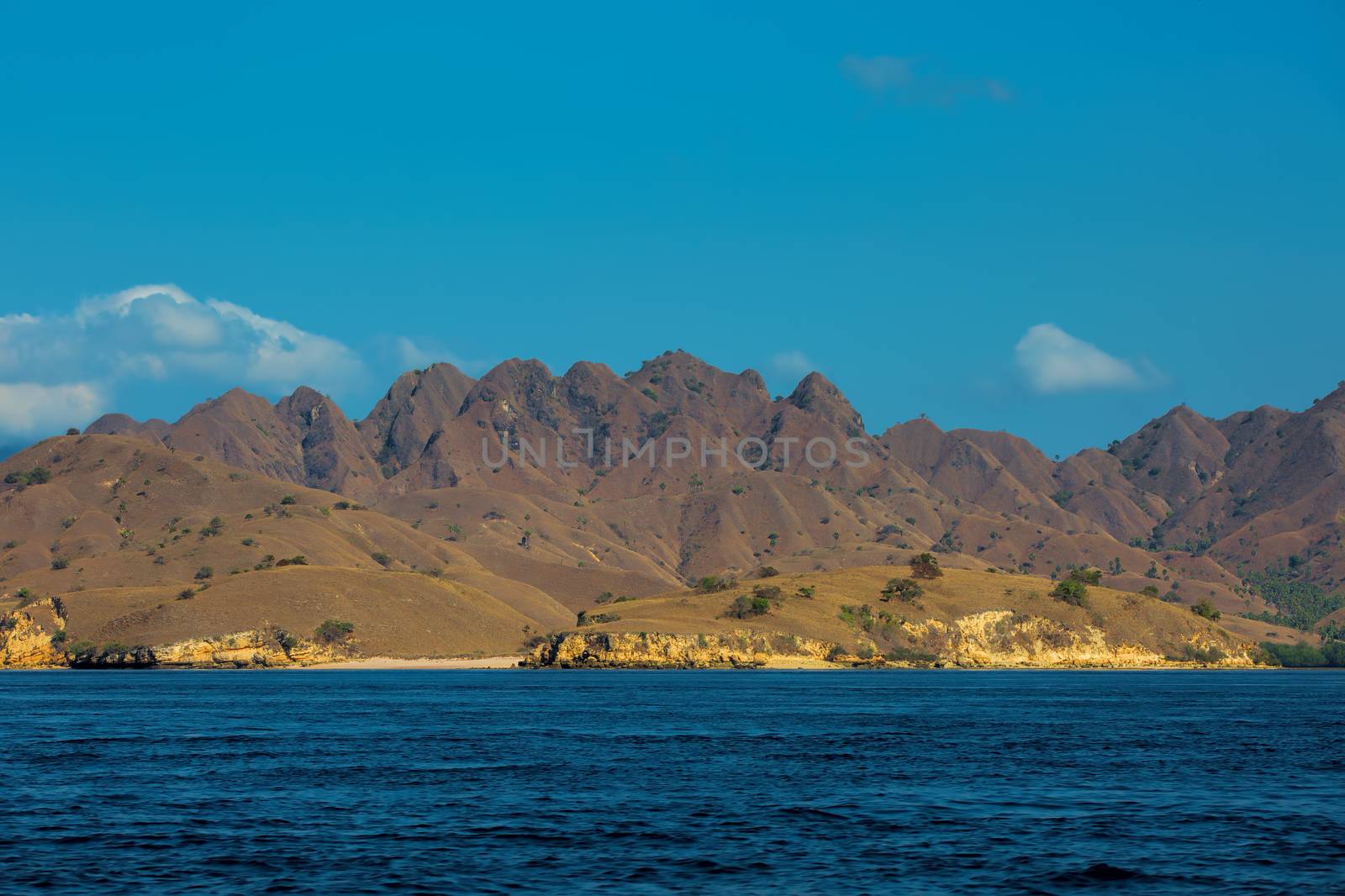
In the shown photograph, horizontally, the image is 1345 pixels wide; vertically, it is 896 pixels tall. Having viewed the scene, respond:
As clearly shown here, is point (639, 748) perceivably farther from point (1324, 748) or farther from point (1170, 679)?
point (1170, 679)

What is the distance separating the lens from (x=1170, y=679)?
187250 mm

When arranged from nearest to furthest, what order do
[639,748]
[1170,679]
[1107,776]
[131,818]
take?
[131,818] → [1107,776] → [639,748] → [1170,679]

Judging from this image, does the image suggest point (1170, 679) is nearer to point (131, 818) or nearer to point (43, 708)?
point (43, 708)

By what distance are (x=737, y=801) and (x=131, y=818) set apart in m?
21.5

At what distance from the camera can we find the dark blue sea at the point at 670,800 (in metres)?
39.0

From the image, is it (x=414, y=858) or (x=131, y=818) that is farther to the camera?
(x=131, y=818)

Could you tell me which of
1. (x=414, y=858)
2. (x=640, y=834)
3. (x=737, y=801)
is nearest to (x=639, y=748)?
(x=737, y=801)

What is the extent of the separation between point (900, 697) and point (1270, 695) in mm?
41579

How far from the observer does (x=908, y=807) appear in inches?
2037

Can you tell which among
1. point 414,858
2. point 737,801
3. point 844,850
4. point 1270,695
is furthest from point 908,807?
point 1270,695

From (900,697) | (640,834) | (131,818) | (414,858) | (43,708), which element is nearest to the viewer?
(414,858)

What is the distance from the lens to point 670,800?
53750mm

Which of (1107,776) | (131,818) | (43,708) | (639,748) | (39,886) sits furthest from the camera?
(43,708)

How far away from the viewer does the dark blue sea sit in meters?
39.0
